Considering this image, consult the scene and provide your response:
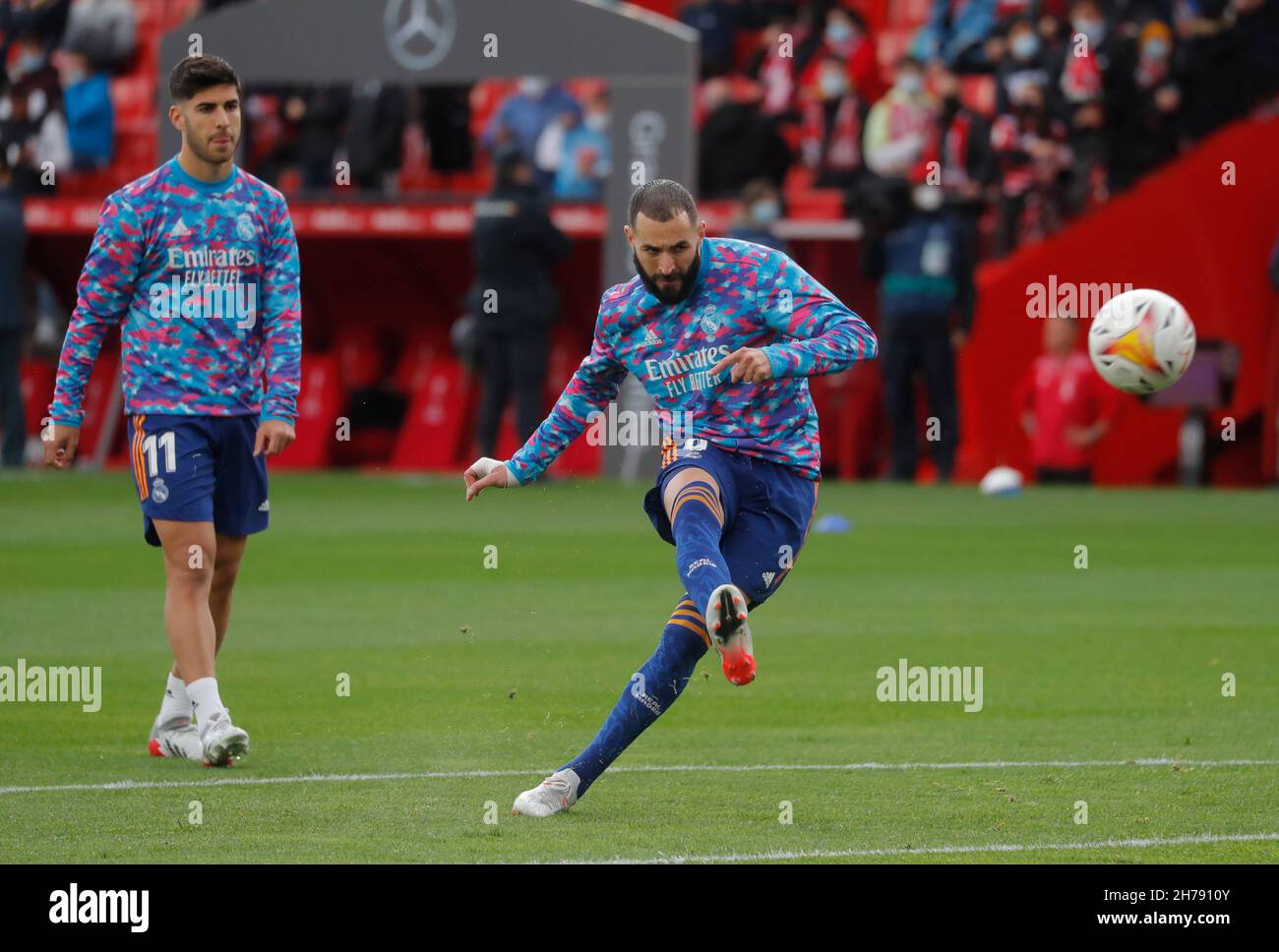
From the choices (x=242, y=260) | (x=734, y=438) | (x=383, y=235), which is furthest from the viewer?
(x=383, y=235)

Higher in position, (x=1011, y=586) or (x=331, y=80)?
(x=331, y=80)

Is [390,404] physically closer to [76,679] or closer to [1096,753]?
[76,679]

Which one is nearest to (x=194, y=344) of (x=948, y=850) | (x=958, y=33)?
(x=948, y=850)

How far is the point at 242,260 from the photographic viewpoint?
8.52 meters

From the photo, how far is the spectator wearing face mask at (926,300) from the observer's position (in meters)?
21.6

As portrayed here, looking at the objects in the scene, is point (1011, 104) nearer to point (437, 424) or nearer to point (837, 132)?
point (837, 132)

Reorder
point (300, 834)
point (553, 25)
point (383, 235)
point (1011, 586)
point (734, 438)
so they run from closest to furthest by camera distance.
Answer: point (300, 834), point (734, 438), point (1011, 586), point (553, 25), point (383, 235)

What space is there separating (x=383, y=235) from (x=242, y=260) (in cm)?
1622

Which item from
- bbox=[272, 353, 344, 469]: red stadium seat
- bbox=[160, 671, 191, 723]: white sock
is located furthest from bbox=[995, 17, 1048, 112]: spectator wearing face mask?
bbox=[160, 671, 191, 723]: white sock

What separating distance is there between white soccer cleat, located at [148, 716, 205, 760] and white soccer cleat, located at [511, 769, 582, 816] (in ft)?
5.28

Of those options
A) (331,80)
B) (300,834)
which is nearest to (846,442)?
(331,80)

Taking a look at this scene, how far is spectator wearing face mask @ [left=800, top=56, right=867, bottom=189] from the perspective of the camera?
2381 cm

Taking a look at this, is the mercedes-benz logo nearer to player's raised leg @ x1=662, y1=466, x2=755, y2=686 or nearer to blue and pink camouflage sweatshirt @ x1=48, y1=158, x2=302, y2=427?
blue and pink camouflage sweatshirt @ x1=48, y1=158, x2=302, y2=427

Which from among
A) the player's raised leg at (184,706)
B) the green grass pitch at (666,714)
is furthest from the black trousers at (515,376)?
the player's raised leg at (184,706)
